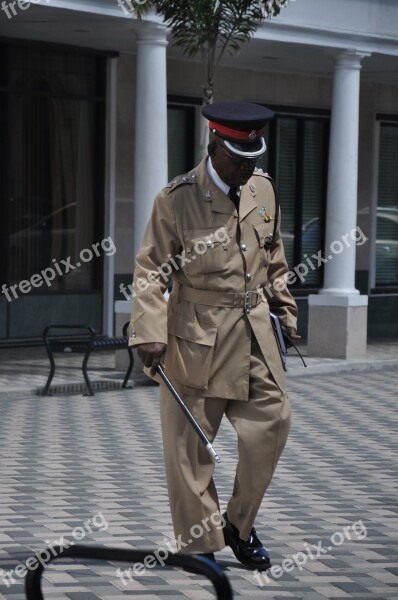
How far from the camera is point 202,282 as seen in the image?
5.90 metres

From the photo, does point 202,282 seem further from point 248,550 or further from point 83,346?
point 83,346

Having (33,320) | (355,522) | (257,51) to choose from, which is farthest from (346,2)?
(355,522)

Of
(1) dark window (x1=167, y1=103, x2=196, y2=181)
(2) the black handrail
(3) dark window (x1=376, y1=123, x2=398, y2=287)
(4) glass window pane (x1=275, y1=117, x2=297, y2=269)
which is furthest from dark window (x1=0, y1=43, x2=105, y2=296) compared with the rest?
(2) the black handrail

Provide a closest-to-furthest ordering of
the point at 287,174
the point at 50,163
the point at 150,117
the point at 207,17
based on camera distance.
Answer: the point at 207,17
the point at 150,117
the point at 50,163
the point at 287,174

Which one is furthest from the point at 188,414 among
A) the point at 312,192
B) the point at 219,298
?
the point at 312,192

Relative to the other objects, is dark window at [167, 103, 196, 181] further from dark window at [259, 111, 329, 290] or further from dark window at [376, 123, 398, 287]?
dark window at [376, 123, 398, 287]

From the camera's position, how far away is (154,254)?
5.89 m

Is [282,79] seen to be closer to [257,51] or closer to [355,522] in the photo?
[257,51]

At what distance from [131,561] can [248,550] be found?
2862 mm

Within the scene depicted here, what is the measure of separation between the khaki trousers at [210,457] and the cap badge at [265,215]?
21.4 inches

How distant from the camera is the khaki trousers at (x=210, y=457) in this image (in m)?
5.79

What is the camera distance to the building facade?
15.4 metres

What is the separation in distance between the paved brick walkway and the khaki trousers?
24cm

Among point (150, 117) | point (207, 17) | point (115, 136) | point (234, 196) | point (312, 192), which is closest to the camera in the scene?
point (234, 196)
